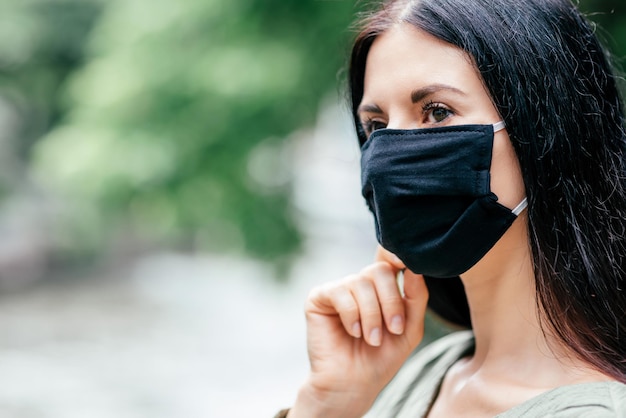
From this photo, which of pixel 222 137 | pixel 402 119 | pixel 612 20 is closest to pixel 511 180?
pixel 402 119

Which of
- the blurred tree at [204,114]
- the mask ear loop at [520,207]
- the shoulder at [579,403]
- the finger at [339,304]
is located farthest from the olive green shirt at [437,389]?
the blurred tree at [204,114]

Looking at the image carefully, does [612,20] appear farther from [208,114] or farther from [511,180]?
[208,114]

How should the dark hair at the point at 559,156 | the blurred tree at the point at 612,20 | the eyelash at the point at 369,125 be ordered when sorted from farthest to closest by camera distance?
the blurred tree at the point at 612,20
the eyelash at the point at 369,125
the dark hair at the point at 559,156

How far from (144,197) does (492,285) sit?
7.02ft

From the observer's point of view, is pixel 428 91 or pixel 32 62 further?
pixel 32 62

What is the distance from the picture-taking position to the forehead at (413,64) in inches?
59.1

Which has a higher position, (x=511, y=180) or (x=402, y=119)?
(x=402, y=119)

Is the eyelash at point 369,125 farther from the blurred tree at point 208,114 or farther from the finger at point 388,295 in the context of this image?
the blurred tree at point 208,114

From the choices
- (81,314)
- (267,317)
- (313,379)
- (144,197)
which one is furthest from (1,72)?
(313,379)

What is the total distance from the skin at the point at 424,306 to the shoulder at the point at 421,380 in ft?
0.09

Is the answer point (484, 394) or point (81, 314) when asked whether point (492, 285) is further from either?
point (81, 314)

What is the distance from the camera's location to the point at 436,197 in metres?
1.59

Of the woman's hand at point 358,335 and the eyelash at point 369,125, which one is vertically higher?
the eyelash at point 369,125

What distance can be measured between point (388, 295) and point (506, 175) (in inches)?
17.1
